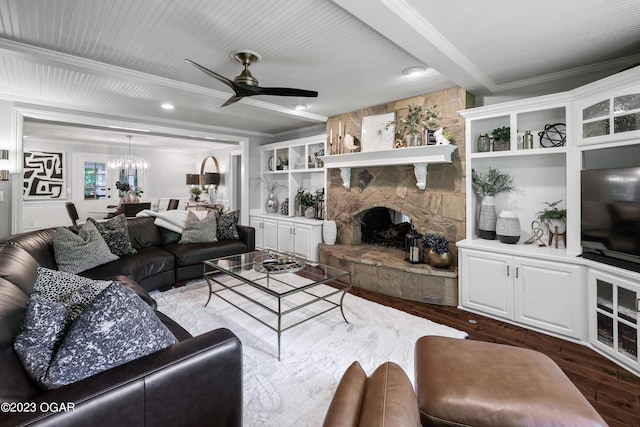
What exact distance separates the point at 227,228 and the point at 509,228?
360 cm

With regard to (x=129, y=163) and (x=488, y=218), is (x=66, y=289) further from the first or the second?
(x=129, y=163)

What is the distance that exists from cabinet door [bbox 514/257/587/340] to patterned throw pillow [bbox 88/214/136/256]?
4.20 metres

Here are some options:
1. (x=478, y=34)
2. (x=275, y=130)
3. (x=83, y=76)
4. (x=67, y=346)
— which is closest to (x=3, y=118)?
(x=83, y=76)

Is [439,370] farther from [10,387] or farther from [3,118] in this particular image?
[3,118]

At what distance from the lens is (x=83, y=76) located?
323 centimetres

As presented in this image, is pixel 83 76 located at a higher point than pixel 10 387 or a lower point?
higher

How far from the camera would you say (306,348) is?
94.7 inches

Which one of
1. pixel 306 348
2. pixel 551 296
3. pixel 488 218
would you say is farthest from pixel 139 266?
pixel 551 296

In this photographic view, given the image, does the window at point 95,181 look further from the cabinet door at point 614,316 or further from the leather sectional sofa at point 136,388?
the cabinet door at point 614,316

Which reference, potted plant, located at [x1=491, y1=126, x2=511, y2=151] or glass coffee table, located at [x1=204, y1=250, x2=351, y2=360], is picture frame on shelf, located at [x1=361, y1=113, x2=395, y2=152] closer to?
potted plant, located at [x1=491, y1=126, x2=511, y2=151]

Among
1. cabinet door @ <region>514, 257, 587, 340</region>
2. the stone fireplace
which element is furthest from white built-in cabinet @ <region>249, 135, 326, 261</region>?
cabinet door @ <region>514, 257, 587, 340</region>

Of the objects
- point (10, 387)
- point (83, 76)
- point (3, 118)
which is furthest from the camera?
point (3, 118)

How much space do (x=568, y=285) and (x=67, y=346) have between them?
132 inches

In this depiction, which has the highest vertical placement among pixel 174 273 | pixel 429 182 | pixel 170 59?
pixel 170 59
